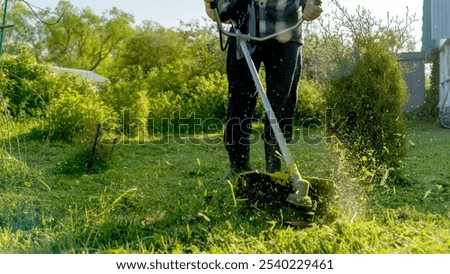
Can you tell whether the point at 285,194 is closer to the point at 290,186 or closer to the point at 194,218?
the point at 290,186

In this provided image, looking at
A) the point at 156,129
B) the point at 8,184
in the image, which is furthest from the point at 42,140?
the point at 8,184

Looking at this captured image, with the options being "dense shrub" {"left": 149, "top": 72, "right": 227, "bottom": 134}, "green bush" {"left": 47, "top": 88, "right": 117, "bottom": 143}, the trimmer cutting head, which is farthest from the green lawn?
"dense shrub" {"left": 149, "top": 72, "right": 227, "bottom": 134}

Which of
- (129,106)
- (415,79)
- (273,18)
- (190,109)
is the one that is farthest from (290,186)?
(415,79)

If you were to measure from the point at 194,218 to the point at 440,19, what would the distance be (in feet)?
36.9

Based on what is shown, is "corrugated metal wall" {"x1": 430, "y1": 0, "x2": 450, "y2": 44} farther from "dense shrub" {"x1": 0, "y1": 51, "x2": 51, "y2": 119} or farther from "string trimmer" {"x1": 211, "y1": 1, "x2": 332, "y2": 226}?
"string trimmer" {"x1": 211, "y1": 1, "x2": 332, "y2": 226}

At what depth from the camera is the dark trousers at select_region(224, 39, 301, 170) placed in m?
3.79

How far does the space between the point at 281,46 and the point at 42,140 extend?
4.65 metres

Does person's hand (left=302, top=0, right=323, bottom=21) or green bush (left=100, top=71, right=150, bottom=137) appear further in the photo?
green bush (left=100, top=71, right=150, bottom=137)

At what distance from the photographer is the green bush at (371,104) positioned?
4188mm

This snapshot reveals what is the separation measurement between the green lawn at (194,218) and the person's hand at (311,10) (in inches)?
34.5

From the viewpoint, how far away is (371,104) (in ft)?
13.8

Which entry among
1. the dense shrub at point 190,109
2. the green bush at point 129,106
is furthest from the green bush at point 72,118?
the dense shrub at point 190,109

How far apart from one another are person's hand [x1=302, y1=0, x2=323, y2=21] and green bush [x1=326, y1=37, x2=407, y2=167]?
100 centimetres
